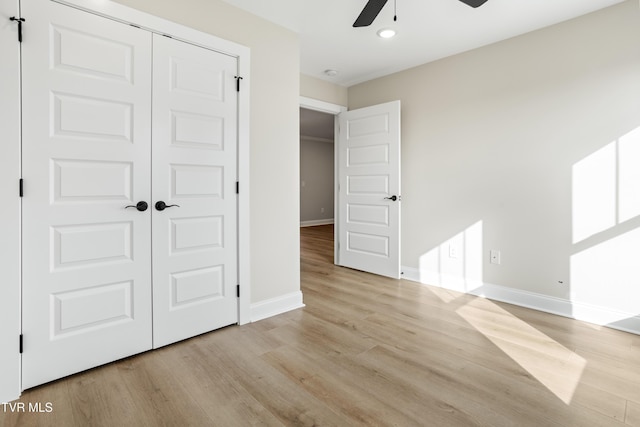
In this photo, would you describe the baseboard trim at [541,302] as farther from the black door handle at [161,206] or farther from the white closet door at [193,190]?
the black door handle at [161,206]

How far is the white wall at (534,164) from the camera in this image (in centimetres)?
259

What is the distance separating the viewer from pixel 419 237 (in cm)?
392

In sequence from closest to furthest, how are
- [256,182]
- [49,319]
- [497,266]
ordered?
[49,319]
[256,182]
[497,266]

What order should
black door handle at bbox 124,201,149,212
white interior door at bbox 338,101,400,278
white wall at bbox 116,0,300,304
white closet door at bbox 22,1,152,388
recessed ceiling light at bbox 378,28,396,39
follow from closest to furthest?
white closet door at bbox 22,1,152,388 → black door handle at bbox 124,201,149,212 → white wall at bbox 116,0,300,304 → recessed ceiling light at bbox 378,28,396,39 → white interior door at bbox 338,101,400,278

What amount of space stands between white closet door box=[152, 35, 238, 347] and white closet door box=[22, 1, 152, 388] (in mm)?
94

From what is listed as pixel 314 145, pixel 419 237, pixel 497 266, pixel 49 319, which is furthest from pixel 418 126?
pixel 314 145

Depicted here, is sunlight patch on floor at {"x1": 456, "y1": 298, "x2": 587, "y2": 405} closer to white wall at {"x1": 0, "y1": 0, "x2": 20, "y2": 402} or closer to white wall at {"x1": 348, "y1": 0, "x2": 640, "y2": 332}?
white wall at {"x1": 348, "y1": 0, "x2": 640, "y2": 332}

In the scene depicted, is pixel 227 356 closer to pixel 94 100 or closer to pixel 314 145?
pixel 94 100

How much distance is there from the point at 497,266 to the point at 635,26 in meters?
Answer: 2.18

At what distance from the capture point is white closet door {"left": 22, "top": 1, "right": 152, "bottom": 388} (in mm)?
1778

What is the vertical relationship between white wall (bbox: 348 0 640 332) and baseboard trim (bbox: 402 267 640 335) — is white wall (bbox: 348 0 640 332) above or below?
above

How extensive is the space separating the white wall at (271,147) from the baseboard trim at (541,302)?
5.55 feet

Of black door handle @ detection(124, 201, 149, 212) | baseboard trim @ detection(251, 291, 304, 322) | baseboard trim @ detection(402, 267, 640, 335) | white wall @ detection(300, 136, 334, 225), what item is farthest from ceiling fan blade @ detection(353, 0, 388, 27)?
white wall @ detection(300, 136, 334, 225)

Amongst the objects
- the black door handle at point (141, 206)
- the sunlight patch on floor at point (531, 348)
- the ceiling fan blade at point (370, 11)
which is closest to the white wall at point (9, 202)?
the black door handle at point (141, 206)
